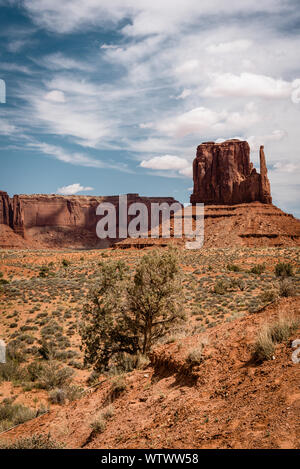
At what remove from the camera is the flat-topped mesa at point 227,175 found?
270ft

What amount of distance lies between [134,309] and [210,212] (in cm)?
7163

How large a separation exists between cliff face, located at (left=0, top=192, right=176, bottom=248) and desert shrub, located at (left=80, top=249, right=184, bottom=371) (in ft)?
396

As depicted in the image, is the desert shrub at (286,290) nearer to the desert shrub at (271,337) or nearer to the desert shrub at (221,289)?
the desert shrub at (271,337)

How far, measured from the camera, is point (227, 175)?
290ft

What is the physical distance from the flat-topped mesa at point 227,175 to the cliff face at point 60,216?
2149 inches

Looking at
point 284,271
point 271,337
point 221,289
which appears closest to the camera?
point 271,337

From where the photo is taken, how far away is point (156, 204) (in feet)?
488

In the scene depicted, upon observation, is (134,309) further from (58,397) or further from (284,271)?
(284,271)

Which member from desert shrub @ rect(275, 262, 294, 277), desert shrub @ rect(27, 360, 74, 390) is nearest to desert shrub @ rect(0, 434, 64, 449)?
desert shrub @ rect(27, 360, 74, 390)

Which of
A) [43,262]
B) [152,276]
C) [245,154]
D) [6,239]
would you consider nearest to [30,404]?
[152,276]

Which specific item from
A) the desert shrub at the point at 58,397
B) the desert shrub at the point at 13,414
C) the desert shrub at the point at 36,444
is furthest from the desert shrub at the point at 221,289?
the desert shrub at the point at 36,444

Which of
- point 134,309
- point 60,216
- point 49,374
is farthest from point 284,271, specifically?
point 60,216
